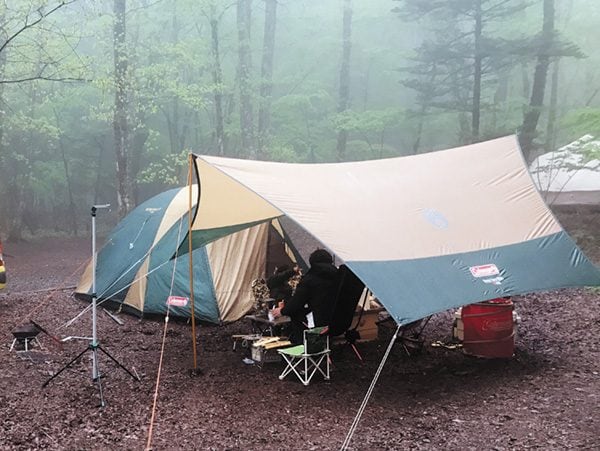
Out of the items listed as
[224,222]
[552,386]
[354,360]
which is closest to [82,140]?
[224,222]

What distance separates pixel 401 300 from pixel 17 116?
47.7ft

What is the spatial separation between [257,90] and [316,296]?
1388 cm

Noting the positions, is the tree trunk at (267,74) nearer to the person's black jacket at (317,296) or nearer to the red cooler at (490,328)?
the person's black jacket at (317,296)

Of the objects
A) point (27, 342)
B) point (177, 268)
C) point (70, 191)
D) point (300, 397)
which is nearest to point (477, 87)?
point (177, 268)

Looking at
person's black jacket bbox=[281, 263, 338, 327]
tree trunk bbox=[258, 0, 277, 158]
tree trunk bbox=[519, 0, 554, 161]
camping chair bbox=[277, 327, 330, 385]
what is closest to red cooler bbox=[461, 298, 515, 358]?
person's black jacket bbox=[281, 263, 338, 327]

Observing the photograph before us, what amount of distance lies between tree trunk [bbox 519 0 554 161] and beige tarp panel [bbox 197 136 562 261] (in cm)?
666

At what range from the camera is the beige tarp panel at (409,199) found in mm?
4453

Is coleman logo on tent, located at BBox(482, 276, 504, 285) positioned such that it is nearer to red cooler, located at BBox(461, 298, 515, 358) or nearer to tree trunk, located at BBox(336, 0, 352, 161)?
red cooler, located at BBox(461, 298, 515, 358)

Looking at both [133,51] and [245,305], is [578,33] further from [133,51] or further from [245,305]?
[245,305]

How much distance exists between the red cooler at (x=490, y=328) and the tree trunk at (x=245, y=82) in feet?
36.6

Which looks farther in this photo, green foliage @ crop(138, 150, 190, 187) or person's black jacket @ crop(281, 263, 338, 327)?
green foliage @ crop(138, 150, 190, 187)

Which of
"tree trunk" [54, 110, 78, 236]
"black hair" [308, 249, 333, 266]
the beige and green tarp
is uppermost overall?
the beige and green tarp

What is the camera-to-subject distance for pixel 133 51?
1512 cm

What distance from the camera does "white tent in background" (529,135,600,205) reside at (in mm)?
11312
